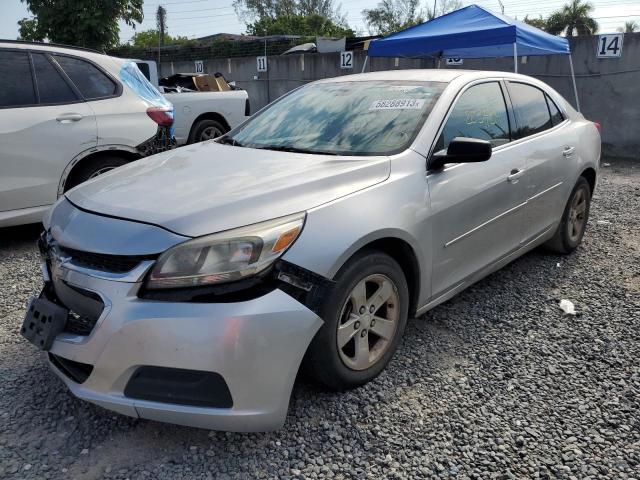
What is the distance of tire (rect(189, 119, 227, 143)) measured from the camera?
380 inches

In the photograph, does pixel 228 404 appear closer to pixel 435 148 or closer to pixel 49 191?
pixel 435 148

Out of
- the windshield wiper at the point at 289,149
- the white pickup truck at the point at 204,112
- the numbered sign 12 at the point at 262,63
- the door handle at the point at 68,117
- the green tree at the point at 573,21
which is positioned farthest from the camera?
the green tree at the point at 573,21

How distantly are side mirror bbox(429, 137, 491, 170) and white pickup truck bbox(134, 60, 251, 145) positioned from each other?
22.7ft

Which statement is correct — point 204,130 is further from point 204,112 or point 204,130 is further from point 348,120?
point 348,120

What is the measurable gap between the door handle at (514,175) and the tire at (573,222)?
3.45ft

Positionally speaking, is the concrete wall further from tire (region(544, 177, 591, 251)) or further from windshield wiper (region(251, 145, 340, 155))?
windshield wiper (region(251, 145, 340, 155))

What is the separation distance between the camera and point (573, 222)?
4664 millimetres

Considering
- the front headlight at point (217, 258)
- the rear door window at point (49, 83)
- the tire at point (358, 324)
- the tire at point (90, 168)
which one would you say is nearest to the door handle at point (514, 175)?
the tire at point (358, 324)

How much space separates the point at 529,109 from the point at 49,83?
4006mm

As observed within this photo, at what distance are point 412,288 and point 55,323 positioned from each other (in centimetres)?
172

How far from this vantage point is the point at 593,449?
7.64 feet

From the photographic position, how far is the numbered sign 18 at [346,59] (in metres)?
13.8

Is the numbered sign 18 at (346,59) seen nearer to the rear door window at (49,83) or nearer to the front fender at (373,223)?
the rear door window at (49,83)

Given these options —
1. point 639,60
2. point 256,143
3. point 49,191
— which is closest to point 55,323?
point 256,143
